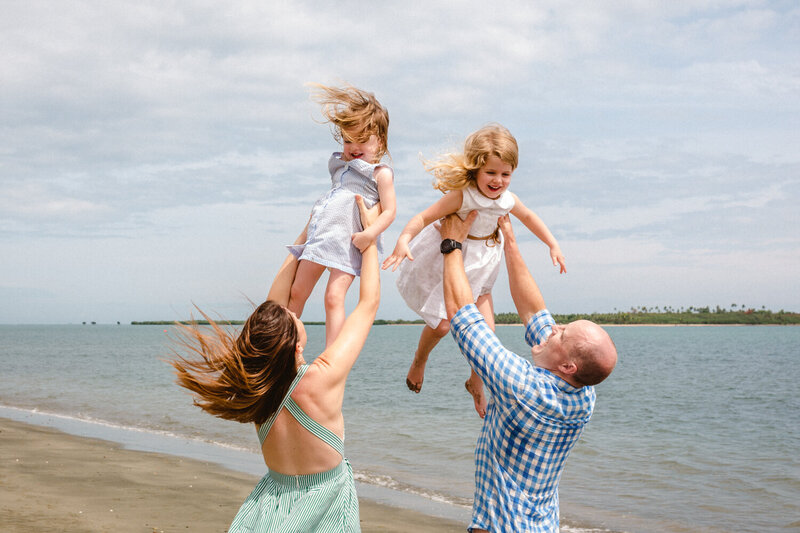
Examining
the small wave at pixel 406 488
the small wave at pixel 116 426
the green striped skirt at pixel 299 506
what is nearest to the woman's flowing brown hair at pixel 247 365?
the green striped skirt at pixel 299 506

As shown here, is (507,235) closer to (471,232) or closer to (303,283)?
(471,232)

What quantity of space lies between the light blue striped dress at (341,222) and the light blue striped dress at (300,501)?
1.20m

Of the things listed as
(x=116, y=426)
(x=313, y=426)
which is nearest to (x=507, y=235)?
(x=313, y=426)

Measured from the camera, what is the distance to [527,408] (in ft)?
10.0

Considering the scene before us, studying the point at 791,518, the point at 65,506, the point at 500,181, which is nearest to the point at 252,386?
the point at 500,181

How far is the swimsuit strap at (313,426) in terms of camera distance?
2.89 meters

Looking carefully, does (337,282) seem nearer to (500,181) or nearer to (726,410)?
(500,181)

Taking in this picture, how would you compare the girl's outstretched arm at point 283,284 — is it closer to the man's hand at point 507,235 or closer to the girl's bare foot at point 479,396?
the man's hand at point 507,235

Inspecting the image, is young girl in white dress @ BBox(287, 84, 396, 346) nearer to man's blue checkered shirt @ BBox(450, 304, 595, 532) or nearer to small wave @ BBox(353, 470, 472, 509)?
man's blue checkered shirt @ BBox(450, 304, 595, 532)

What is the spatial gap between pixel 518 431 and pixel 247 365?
130 centimetres

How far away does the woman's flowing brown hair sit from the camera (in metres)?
2.78

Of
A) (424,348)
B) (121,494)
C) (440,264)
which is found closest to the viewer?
(440,264)

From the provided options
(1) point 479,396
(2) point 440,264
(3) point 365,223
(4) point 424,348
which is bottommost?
(1) point 479,396

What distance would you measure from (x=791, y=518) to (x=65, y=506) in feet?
38.1
